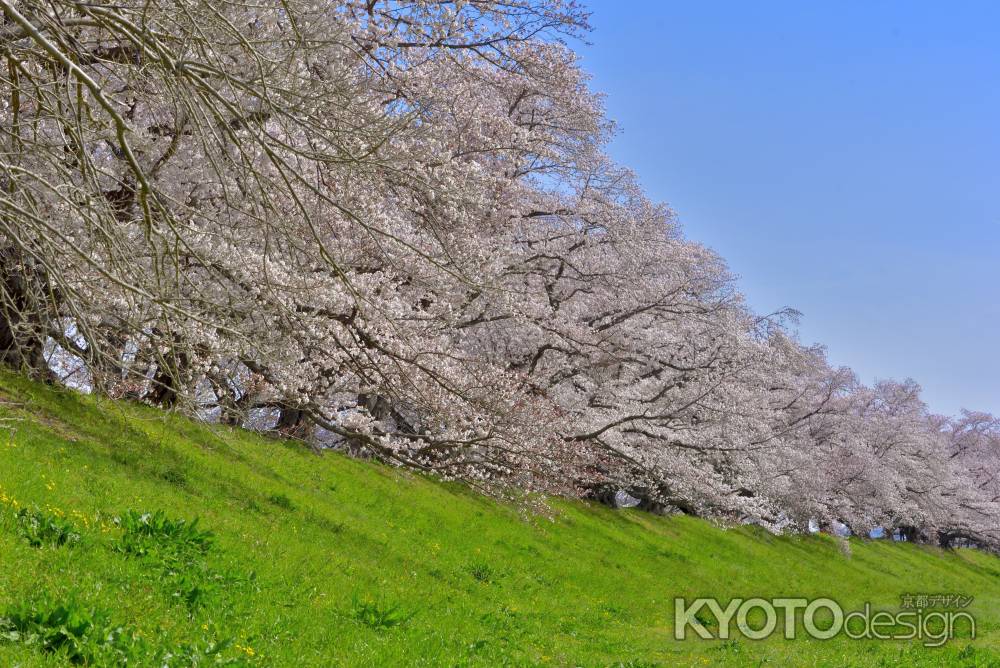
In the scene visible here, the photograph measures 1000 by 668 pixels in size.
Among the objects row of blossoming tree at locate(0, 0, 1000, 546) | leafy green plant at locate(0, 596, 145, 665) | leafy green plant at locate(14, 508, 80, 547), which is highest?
row of blossoming tree at locate(0, 0, 1000, 546)

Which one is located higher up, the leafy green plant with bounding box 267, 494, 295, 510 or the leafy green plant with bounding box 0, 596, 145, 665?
Answer: the leafy green plant with bounding box 267, 494, 295, 510

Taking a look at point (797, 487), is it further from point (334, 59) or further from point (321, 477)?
point (334, 59)

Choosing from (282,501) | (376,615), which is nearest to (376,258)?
(282,501)

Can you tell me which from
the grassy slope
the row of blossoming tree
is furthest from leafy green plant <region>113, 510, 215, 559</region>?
the row of blossoming tree

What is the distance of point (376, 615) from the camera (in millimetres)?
8234

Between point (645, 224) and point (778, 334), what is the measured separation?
461 inches

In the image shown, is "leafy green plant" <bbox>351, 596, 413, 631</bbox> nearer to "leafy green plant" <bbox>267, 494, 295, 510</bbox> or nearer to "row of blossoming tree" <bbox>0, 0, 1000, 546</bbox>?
"row of blossoming tree" <bbox>0, 0, 1000, 546</bbox>

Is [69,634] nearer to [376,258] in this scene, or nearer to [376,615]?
[376,615]

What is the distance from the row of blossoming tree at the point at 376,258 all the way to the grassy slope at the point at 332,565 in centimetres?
96

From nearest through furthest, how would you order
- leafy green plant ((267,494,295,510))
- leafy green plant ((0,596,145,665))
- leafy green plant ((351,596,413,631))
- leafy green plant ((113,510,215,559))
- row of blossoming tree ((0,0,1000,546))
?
leafy green plant ((0,596,145,665)) → row of blossoming tree ((0,0,1000,546)) → leafy green plant ((113,510,215,559)) → leafy green plant ((351,596,413,631)) → leafy green plant ((267,494,295,510))

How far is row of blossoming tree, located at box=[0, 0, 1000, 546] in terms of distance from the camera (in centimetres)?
637

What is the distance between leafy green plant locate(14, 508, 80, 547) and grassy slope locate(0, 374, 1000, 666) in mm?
142

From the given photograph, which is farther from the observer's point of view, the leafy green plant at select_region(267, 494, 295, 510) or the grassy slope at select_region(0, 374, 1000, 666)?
the leafy green plant at select_region(267, 494, 295, 510)

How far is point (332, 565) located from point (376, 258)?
6.70 meters
